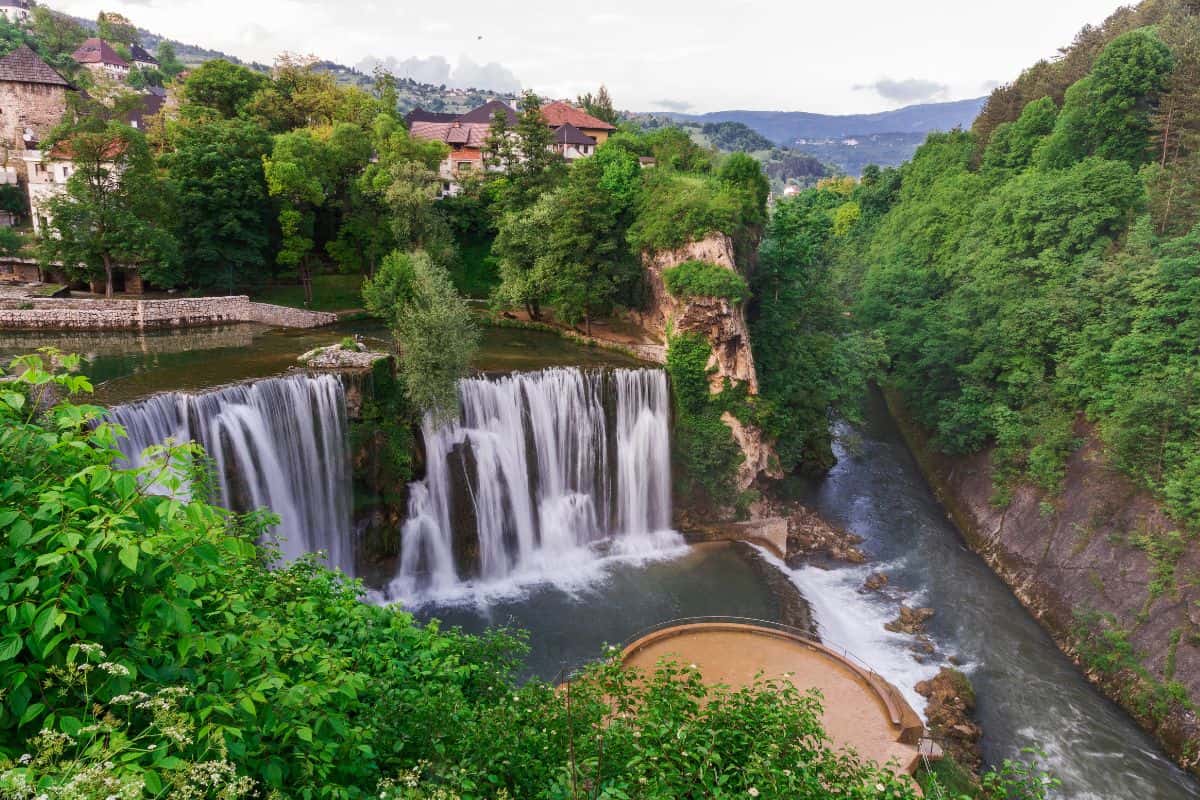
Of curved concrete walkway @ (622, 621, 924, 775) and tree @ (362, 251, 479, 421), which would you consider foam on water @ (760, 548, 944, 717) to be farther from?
tree @ (362, 251, 479, 421)

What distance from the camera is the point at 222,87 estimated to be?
42.8m

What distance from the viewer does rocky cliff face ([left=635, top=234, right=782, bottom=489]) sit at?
29.7 metres

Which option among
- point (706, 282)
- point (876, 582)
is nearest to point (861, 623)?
point (876, 582)

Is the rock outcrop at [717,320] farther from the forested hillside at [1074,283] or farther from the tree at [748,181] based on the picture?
the forested hillside at [1074,283]

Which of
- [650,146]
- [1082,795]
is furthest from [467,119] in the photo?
[1082,795]

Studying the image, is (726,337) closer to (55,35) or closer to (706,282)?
(706,282)

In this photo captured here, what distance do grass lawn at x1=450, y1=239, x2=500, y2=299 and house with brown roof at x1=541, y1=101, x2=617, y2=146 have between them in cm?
1692

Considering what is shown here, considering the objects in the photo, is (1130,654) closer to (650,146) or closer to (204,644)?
(204,644)

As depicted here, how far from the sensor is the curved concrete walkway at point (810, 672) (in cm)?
1612

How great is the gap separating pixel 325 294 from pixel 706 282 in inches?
868

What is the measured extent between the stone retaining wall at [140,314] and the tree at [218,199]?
3.95 meters

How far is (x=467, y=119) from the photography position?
6022 centimetres

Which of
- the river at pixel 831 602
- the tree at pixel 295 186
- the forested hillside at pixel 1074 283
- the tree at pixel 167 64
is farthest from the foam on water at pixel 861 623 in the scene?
the tree at pixel 167 64

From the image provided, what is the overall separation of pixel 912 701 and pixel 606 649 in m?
15.3
